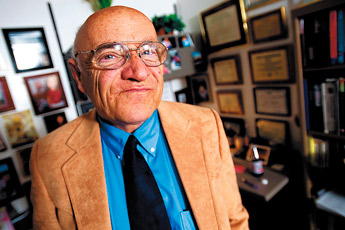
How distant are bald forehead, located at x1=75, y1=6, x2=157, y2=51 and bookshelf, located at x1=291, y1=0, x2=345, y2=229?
1.13m

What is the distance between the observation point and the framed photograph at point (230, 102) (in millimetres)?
2131

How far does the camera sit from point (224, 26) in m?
1.96

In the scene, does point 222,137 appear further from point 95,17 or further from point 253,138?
point 253,138

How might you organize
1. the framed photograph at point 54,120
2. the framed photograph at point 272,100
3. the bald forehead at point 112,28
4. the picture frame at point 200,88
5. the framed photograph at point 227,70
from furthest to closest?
the picture frame at point 200,88 < the framed photograph at point 227,70 < the framed photograph at point 272,100 < the framed photograph at point 54,120 < the bald forehead at point 112,28

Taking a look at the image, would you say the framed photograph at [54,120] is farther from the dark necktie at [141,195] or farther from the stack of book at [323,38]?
the stack of book at [323,38]

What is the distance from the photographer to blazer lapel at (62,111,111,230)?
67 cm

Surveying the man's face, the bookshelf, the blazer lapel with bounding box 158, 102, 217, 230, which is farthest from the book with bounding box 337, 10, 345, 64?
the man's face

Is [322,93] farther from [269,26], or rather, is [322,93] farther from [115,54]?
[115,54]

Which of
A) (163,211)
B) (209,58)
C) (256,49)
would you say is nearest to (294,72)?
(256,49)

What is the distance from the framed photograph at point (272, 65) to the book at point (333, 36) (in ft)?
1.25

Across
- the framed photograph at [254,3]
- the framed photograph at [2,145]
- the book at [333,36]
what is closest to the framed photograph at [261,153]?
the book at [333,36]

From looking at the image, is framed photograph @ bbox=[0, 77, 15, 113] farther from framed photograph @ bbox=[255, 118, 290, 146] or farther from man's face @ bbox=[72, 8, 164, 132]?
framed photograph @ bbox=[255, 118, 290, 146]

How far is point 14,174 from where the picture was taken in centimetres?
136

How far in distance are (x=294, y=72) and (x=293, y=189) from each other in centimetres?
97
